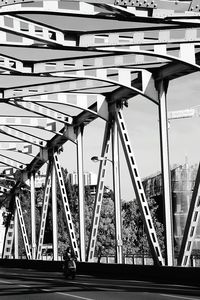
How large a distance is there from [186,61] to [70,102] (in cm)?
1008

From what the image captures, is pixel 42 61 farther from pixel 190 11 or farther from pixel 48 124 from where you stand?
pixel 48 124

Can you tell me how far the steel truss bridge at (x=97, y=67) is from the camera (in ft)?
51.0

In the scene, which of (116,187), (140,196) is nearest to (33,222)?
(116,187)

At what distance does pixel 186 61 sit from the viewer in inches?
818

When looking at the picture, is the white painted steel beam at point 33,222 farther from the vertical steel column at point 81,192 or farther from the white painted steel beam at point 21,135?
the vertical steel column at point 81,192

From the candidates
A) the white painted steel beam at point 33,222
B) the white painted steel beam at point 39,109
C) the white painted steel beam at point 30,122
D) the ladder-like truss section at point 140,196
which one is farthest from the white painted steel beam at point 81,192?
the white painted steel beam at point 33,222

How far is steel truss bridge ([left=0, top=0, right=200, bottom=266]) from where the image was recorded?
51.0 feet

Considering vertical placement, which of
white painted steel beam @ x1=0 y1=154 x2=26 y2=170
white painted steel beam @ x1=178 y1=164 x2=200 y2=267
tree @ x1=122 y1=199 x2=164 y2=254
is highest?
white painted steel beam @ x1=0 y1=154 x2=26 y2=170

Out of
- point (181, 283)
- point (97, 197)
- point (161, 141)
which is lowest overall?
point (181, 283)

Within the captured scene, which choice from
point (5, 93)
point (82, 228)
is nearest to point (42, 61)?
point (5, 93)

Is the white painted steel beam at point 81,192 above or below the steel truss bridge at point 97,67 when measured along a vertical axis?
below

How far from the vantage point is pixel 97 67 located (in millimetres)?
22453

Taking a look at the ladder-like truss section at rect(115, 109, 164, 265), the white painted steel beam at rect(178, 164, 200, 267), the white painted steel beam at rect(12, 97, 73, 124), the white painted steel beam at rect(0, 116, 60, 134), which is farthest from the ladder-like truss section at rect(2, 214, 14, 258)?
the white painted steel beam at rect(178, 164, 200, 267)

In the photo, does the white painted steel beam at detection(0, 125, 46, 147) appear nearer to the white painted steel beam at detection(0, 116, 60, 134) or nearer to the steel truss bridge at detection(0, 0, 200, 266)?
the steel truss bridge at detection(0, 0, 200, 266)
